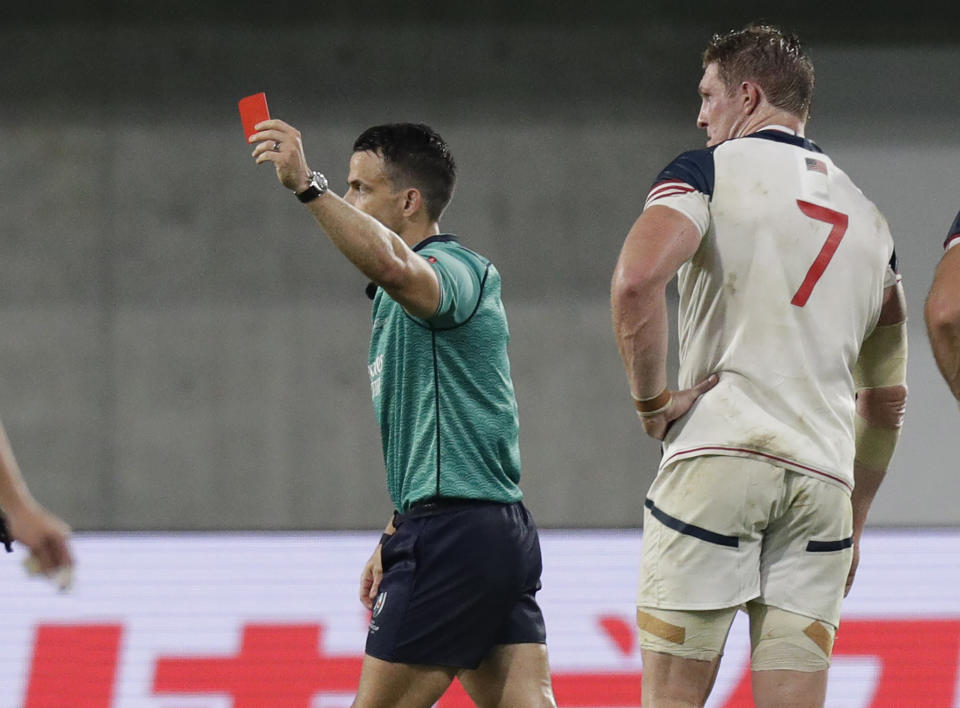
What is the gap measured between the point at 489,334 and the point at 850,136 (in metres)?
4.86

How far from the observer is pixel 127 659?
16.1 feet

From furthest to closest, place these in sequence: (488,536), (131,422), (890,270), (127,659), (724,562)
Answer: (131,422), (127,659), (488,536), (890,270), (724,562)

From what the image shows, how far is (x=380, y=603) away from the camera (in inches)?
121

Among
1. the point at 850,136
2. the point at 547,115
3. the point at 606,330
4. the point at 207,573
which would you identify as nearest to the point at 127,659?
the point at 207,573

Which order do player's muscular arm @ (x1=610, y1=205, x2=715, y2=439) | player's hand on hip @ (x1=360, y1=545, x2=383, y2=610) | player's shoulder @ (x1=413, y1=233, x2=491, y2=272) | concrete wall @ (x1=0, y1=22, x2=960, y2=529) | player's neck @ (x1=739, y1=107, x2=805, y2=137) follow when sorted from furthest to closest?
1. concrete wall @ (x1=0, y1=22, x2=960, y2=529)
2. player's hand on hip @ (x1=360, y1=545, x2=383, y2=610)
3. player's shoulder @ (x1=413, y1=233, x2=491, y2=272)
4. player's neck @ (x1=739, y1=107, x2=805, y2=137)
5. player's muscular arm @ (x1=610, y1=205, x2=715, y2=439)

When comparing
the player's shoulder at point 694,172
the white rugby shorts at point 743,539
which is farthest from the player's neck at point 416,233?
the white rugby shorts at point 743,539

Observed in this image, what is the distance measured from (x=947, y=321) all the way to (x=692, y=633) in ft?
2.73

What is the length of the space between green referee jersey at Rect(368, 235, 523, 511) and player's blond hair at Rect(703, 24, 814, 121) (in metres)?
0.80

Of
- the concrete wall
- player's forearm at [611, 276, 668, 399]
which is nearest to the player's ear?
player's forearm at [611, 276, 668, 399]

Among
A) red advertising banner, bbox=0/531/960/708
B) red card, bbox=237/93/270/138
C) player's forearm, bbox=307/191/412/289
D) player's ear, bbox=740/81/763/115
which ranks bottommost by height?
red advertising banner, bbox=0/531/960/708

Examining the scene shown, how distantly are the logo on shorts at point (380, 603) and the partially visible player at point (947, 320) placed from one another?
4.83 ft

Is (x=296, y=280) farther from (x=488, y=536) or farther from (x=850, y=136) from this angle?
(x=488, y=536)

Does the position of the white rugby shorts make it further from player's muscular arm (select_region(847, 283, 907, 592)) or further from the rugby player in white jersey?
player's muscular arm (select_region(847, 283, 907, 592))

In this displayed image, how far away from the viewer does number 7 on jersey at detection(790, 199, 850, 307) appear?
263 centimetres
